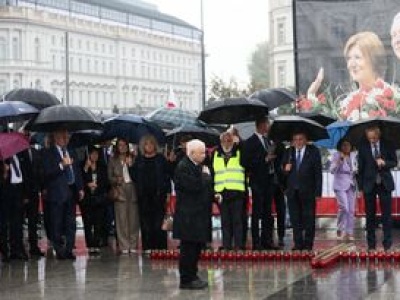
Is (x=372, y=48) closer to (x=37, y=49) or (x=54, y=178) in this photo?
(x=54, y=178)

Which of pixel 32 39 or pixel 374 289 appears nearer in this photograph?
pixel 374 289

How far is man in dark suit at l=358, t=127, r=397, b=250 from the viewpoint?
13.2m

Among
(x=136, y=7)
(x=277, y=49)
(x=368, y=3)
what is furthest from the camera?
(x=136, y=7)

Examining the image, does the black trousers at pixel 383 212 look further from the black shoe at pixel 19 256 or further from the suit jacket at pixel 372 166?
the black shoe at pixel 19 256

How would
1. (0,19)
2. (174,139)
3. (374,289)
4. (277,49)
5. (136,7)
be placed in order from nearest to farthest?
(374,289), (174,139), (277,49), (0,19), (136,7)

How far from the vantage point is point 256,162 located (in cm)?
1380

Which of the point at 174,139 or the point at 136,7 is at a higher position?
the point at 136,7

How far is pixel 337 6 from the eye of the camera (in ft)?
59.8

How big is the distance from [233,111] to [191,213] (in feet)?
13.3

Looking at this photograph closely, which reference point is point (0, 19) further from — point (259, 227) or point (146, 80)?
point (259, 227)

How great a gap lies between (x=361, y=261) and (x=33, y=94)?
6.13 metres

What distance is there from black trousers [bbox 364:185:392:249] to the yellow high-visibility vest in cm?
175

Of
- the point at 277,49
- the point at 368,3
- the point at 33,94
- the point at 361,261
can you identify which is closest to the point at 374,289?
the point at 361,261

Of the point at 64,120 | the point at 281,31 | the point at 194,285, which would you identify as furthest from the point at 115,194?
the point at 281,31
